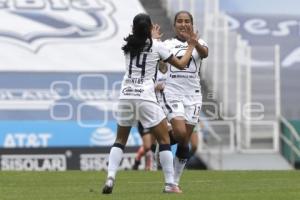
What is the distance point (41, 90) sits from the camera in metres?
26.4

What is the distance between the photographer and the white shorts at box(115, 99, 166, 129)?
39.7 ft

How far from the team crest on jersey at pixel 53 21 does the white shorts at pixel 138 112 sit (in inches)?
603

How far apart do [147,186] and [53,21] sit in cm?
1363

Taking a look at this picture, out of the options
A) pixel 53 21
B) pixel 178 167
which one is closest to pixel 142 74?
pixel 178 167

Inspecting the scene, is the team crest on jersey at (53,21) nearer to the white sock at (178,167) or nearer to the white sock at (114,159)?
the white sock at (178,167)

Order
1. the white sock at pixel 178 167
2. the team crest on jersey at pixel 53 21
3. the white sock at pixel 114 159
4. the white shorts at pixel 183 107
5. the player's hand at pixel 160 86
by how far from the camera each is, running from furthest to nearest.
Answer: the team crest on jersey at pixel 53 21 → the player's hand at pixel 160 86 → the white shorts at pixel 183 107 → the white sock at pixel 178 167 → the white sock at pixel 114 159

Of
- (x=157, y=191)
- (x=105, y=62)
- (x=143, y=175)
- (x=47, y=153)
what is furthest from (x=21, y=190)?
(x=105, y=62)

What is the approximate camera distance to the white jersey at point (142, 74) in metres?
12.1

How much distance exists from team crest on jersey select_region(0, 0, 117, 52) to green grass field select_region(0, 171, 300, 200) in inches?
363

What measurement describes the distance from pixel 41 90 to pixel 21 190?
503 inches

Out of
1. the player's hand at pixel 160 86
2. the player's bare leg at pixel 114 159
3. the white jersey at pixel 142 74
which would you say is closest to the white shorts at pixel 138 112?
the white jersey at pixel 142 74

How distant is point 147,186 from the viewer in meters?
14.5

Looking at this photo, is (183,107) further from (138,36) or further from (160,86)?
(138,36)

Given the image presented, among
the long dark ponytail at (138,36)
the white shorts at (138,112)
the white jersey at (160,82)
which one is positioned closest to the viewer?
the long dark ponytail at (138,36)
